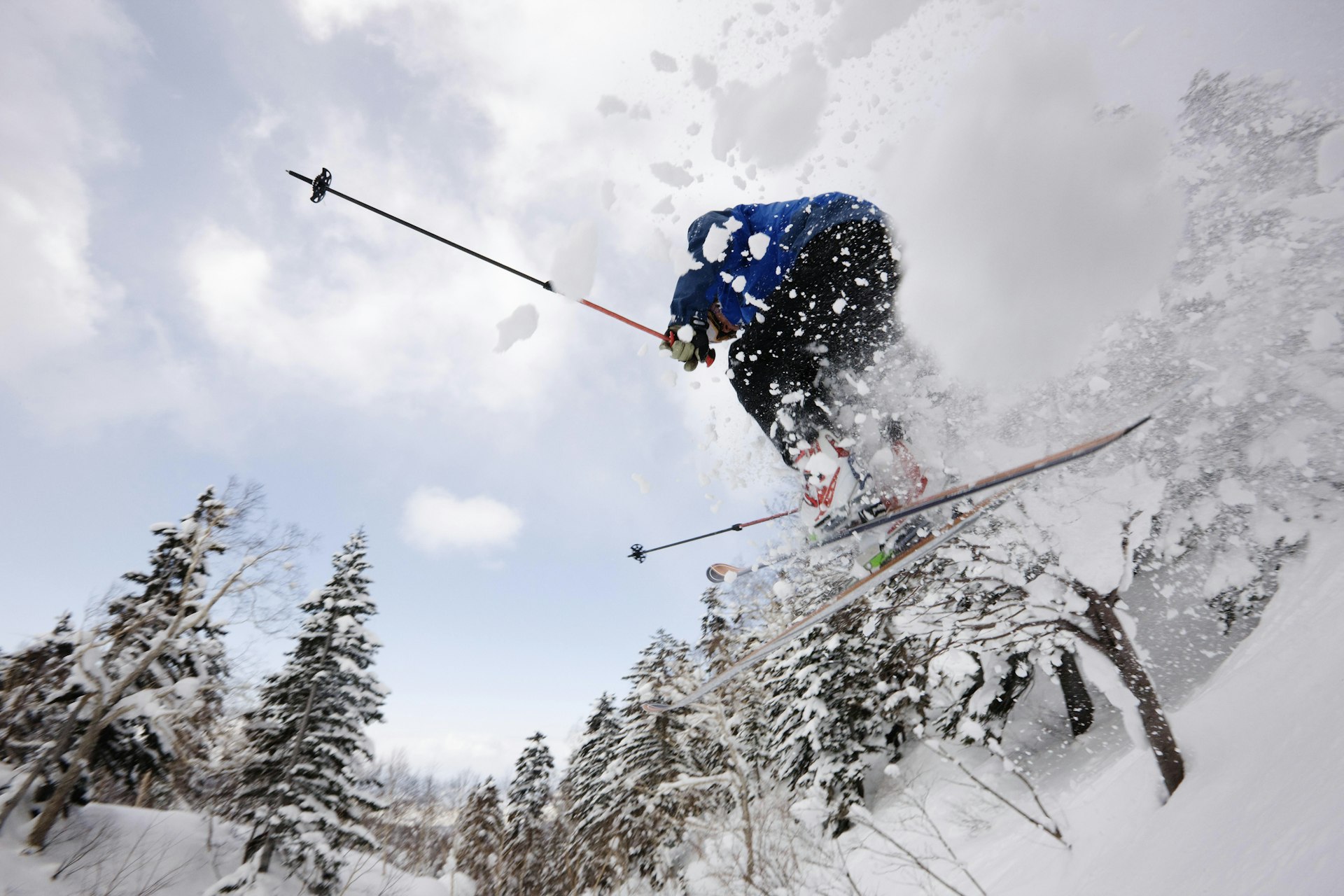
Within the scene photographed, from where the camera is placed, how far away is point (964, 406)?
16.3 ft

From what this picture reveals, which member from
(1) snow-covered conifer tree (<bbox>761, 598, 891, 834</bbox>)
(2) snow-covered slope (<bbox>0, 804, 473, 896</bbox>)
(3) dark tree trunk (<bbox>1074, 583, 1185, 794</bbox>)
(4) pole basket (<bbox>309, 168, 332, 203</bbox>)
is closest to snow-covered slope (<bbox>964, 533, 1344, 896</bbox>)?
(3) dark tree trunk (<bbox>1074, 583, 1185, 794</bbox>)

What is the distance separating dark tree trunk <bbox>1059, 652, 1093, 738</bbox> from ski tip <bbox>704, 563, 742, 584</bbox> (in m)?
5.15

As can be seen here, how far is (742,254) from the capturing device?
454 cm

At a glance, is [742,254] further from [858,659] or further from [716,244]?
[858,659]

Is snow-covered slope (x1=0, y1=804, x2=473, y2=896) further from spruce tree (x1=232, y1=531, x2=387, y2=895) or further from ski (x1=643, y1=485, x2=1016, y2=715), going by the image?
ski (x1=643, y1=485, x2=1016, y2=715)

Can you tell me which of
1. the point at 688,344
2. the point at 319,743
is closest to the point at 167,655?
the point at 319,743

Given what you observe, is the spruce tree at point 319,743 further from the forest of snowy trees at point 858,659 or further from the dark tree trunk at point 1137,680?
the dark tree trunk at point 1137,680

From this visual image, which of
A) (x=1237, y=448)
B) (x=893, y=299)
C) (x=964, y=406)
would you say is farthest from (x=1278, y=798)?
(x=893, y=299)

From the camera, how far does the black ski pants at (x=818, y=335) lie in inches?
166

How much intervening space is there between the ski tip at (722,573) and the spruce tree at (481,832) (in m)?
18.2

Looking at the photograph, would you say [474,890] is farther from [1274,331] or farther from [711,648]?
[1274,331]

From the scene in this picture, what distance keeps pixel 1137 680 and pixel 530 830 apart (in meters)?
20.7

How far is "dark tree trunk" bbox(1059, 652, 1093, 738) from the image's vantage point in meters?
7.73

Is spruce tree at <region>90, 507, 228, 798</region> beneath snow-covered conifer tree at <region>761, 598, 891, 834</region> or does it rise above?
above
